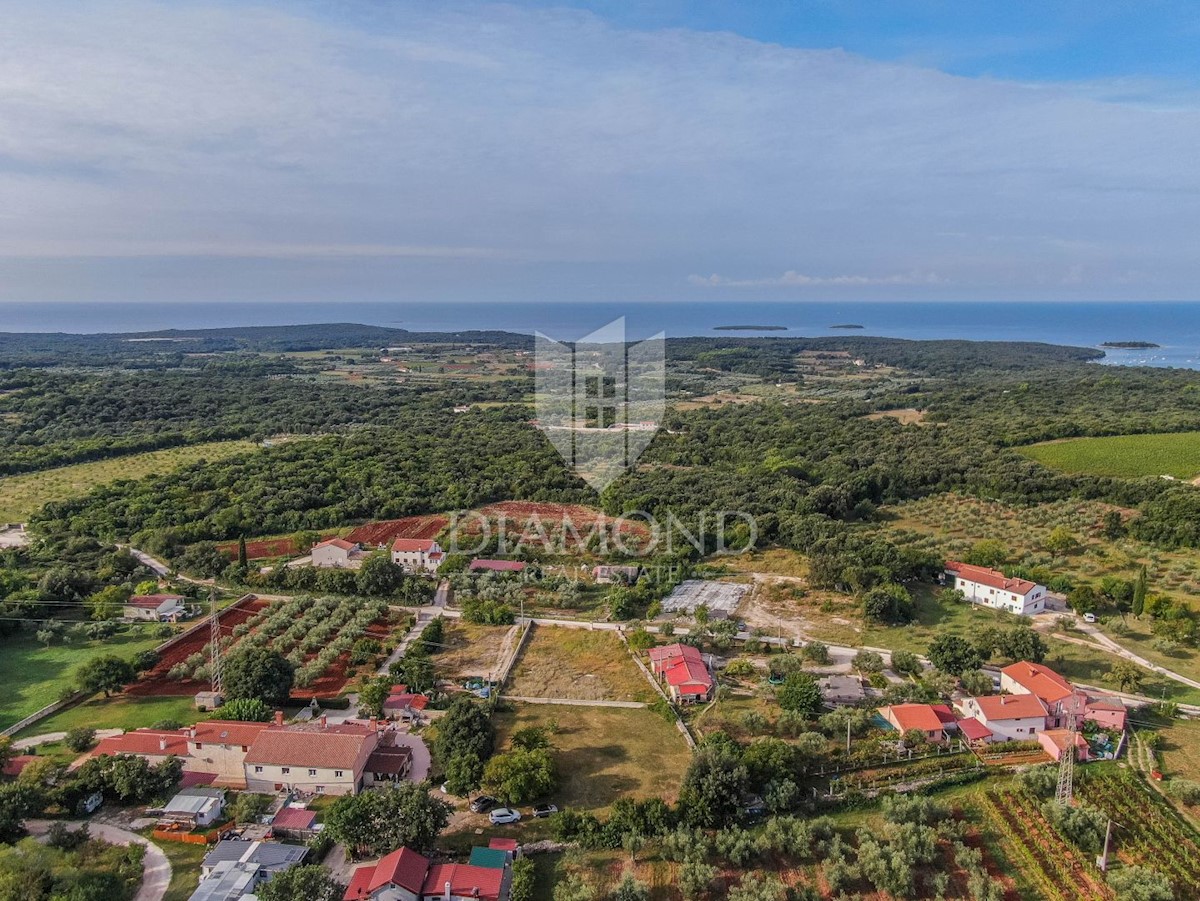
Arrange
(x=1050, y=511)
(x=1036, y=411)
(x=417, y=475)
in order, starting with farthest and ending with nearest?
(x=1036, y=411)
(x=417, y=475)
(x=1050, y=511)

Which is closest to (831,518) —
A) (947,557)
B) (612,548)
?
(947,557)

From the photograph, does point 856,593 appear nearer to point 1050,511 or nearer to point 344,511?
point 1050,511

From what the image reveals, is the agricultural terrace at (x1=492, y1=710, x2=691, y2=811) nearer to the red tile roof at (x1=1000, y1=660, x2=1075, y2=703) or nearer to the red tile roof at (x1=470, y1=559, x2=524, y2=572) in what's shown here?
the red tile roof at (x1=1000, y1=660, x2=1075, y2=703)

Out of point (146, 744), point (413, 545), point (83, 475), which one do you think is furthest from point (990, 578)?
point (83, 475)

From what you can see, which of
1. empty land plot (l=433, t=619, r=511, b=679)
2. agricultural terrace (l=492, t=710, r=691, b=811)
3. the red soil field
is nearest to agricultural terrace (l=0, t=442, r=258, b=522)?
the red soil field

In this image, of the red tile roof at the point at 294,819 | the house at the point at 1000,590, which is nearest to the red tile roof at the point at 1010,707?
the house at the point at 1000,590

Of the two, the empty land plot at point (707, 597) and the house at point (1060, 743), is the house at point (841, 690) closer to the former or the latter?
the house at point (1060, 743)

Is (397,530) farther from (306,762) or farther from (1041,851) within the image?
(1041,851)
